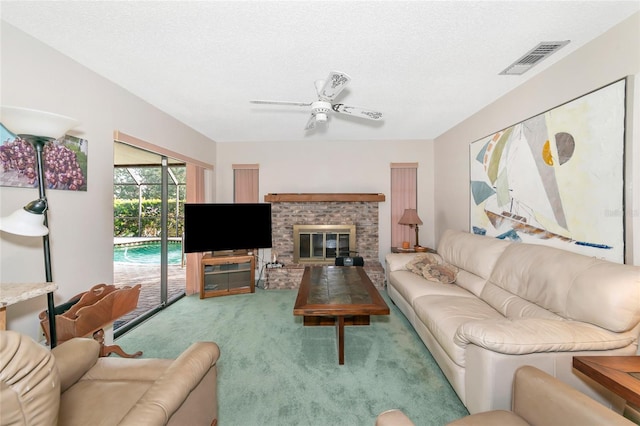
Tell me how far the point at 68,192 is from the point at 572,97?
413cm

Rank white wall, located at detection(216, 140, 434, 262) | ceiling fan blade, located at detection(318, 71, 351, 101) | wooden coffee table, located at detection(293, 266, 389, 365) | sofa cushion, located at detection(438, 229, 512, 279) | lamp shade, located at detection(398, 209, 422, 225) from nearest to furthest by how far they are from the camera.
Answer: ceiling fan blade, located at detection(318, 71, 351, 101) → wooden coffee table, located at detection(293, 266, 389, 365) → sofa cushion, located at detection(438, 229, 512, 279) → lamp shade, located at detection(398, 209, 422, 225) → white wall, located at detection(216, 140, 434, 262)

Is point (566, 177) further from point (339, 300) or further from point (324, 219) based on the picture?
point (324, 219)

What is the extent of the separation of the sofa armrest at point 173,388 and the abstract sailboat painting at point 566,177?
267 cm

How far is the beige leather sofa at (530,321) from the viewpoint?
142 cm

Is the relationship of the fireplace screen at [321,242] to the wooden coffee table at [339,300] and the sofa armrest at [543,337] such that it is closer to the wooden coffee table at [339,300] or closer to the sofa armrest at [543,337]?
the wooden coffee table at [339,300]

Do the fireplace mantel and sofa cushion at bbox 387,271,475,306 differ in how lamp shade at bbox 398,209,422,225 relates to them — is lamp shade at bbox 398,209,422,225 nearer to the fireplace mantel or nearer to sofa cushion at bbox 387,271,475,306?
the fireplace mantel

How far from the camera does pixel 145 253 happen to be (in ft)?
24.7

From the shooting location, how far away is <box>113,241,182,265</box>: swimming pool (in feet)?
20.9

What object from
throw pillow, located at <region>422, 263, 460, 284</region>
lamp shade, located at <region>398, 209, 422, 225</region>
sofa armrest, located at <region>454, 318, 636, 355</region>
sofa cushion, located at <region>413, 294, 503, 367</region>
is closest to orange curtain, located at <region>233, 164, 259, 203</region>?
lamp shade, located at <region>398, 209, 422, 225</region>

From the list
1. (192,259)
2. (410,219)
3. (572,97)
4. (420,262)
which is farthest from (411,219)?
(192,259)

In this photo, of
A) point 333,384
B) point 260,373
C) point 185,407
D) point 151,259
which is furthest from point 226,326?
point 151,259

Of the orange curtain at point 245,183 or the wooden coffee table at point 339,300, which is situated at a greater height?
the orange curtain at point 245,183

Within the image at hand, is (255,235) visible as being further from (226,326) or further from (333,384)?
(333,384)

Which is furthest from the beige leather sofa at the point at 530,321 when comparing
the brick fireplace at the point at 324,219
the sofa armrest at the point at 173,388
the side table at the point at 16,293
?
the side table at the point at 16,293
